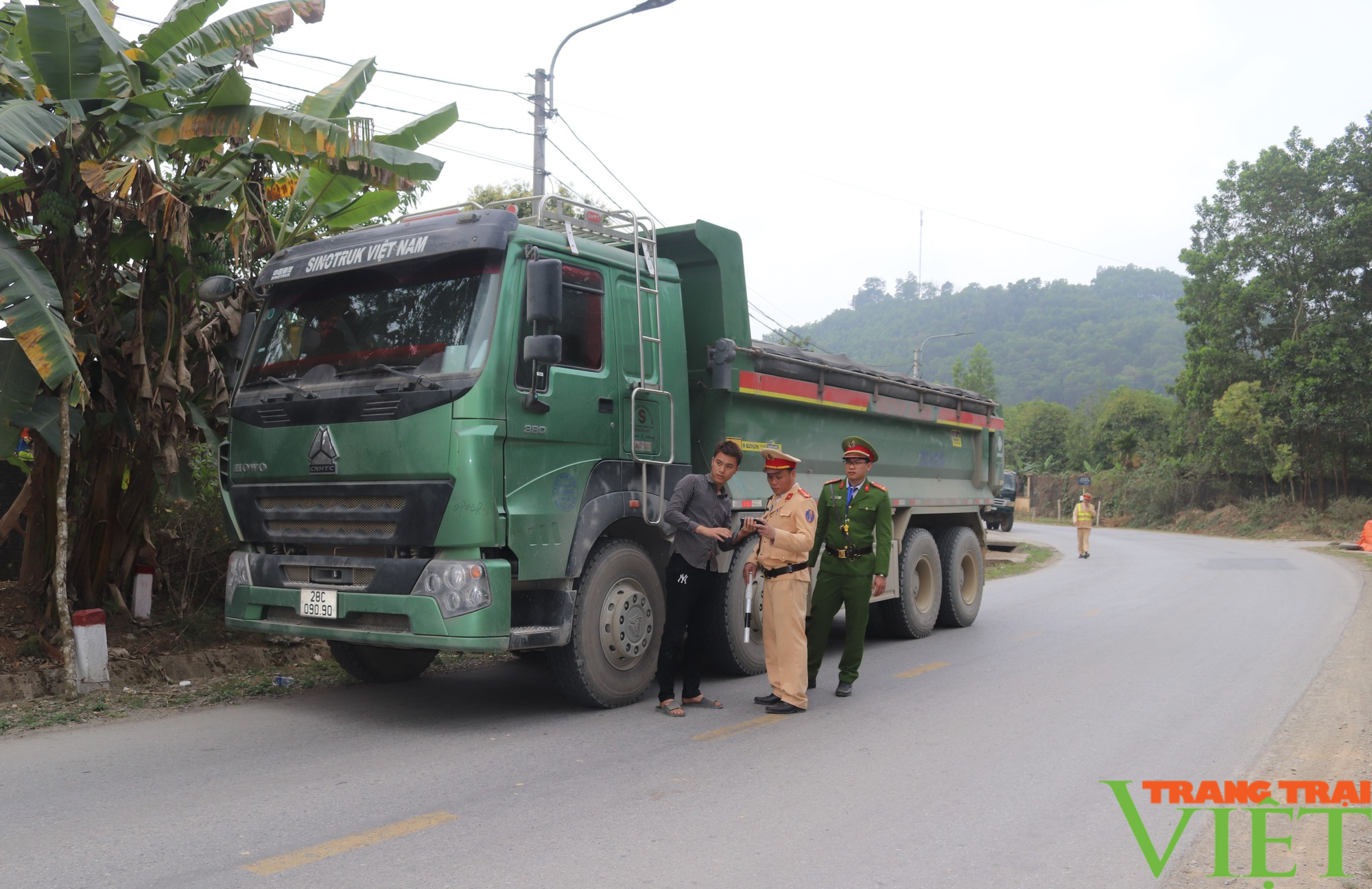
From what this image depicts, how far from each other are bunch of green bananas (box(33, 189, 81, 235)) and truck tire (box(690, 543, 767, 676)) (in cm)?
523

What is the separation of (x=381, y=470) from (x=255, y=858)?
2.54m

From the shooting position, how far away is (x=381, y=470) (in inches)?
246

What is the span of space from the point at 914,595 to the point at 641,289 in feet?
16.9

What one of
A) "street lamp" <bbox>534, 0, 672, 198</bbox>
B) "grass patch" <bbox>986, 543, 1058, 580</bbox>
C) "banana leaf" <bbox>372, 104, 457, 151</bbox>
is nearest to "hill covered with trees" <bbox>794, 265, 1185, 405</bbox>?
"grass patch" <bbox>986, 543, 1058, 580</bbox>

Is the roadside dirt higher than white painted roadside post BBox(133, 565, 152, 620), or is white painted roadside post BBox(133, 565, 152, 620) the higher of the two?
white painted roadside post BBox(133, 565, 152, 620)

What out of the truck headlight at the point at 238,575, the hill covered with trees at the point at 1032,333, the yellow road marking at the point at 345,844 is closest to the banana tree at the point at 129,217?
the truck headlight at the point at 238,575

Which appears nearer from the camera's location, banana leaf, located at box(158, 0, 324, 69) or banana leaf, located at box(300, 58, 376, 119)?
banana leaf, located at box(158, 0, 324, 69)

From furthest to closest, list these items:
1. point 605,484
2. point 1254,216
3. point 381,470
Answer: point 1254,216 → point 605,484 → point 381,470

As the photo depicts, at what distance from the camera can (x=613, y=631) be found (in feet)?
22.8

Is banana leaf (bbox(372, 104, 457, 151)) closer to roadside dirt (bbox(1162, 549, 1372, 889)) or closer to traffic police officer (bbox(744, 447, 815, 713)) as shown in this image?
traffic police officer (bbox(744, 447, 815, 713))

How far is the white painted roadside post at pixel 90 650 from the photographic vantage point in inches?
293

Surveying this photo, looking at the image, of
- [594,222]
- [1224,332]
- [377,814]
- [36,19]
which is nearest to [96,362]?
[36,19]

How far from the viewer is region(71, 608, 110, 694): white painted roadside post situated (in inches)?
293

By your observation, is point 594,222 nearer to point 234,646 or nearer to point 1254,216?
point 234,646
